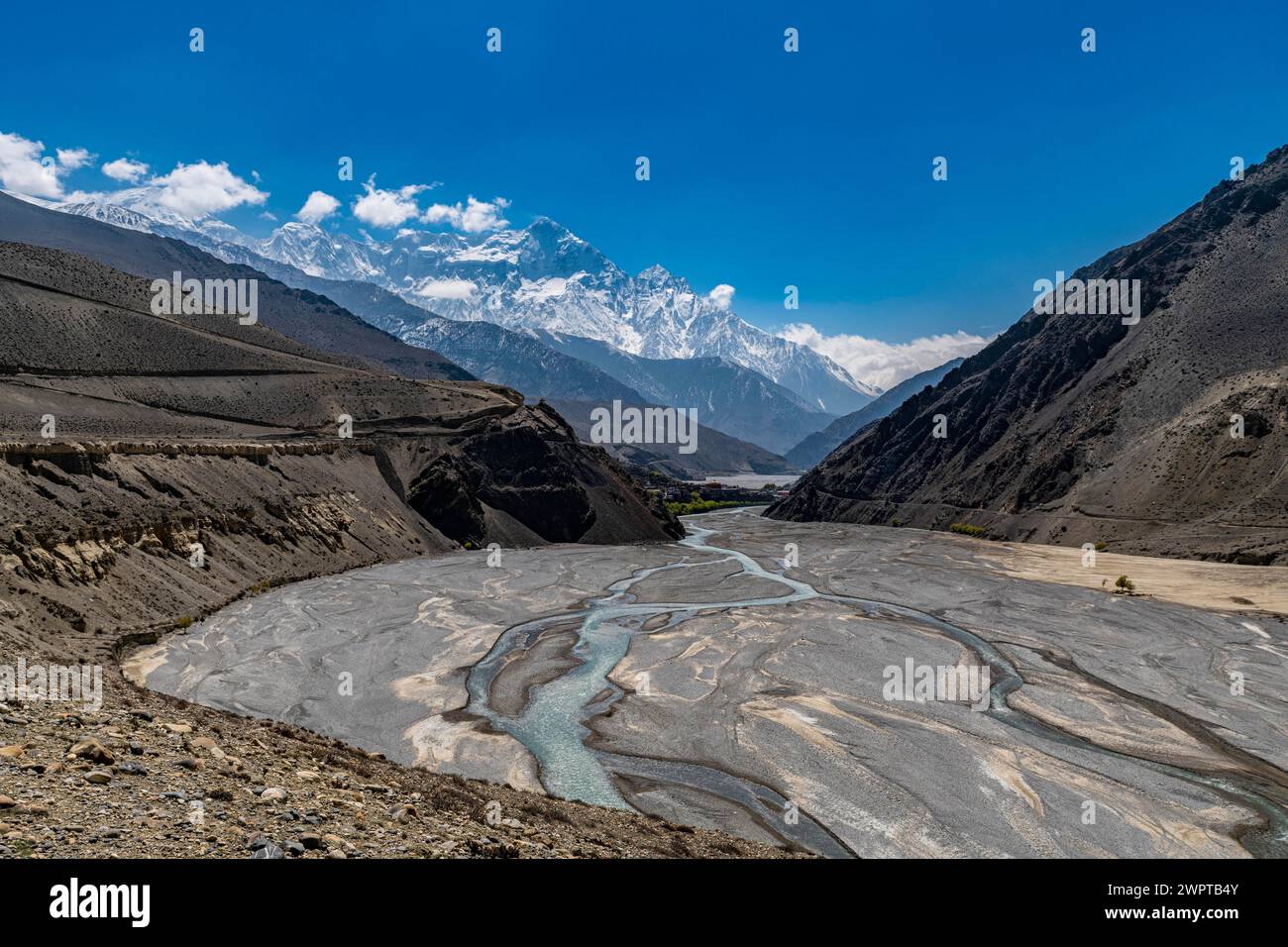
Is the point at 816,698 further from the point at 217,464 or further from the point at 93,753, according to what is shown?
the point at 217,464

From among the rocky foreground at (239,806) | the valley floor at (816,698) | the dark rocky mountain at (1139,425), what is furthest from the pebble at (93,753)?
the dark rocky mountain at (1139,425)

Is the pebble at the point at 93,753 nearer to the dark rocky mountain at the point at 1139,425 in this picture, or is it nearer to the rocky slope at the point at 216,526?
the rocky slope at the point at 216,526

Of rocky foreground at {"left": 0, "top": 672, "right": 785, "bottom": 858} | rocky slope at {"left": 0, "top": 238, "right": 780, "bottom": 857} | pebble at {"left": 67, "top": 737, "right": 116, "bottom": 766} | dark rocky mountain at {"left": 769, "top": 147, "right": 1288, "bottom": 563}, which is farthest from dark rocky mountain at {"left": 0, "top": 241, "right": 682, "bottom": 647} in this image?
dark rocky mountain at {"left": 769, "top": 147, "right": 1288, "bottom": 563}

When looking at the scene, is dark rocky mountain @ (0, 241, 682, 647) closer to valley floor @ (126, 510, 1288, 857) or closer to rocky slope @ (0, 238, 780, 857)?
rocky slope @ (0, 238, 780, 857)

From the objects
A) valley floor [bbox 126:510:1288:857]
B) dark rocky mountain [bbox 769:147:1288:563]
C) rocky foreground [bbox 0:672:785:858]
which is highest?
dark rocky mountain [bbox 769:147:1288:563]

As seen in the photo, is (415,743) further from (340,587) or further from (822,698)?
(340,587)

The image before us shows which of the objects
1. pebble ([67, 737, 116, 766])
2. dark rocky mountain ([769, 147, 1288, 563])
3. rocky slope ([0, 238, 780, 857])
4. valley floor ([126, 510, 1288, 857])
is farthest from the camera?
dark rocky mountain ([769, 147, 1288, 563])

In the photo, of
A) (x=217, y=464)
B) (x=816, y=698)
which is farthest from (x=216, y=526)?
(x=816, y=698)
